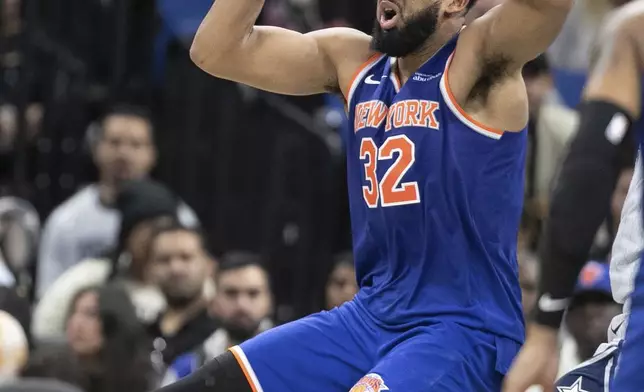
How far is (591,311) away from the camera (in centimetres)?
662

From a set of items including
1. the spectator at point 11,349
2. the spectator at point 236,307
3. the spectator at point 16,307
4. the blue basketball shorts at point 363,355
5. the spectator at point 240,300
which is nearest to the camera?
the blue basketball shorts at point 363,355

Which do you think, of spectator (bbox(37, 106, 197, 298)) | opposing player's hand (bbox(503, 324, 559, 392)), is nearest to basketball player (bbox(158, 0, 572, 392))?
opposing player's hand (bbox(503, 324, 559, 392))

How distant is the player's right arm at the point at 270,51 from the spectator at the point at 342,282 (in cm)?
352

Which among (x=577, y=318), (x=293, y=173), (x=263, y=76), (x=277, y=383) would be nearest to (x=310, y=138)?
(x=293, y=173)

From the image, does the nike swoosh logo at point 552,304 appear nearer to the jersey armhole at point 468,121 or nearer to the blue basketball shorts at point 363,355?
the blue basketball shorts at point 363,355

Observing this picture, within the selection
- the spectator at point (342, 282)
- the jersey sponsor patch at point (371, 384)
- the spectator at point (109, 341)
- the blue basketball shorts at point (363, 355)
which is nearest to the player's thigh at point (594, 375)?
the blue basketball shorts at point (363, 355)

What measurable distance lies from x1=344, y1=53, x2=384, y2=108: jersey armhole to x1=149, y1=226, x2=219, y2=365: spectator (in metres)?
3.22

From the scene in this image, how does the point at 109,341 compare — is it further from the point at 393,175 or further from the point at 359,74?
the point at 393,175

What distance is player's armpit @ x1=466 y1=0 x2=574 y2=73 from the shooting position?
164 inches

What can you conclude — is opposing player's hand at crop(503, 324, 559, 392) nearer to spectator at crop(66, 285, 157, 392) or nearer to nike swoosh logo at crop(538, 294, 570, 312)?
nike swoosh logo at crop(538, 294, 570, 312)

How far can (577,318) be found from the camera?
6695 millimetres

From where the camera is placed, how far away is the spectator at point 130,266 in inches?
330

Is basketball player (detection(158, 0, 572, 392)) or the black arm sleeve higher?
the black arm sleeve

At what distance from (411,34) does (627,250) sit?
1105 millimetres
